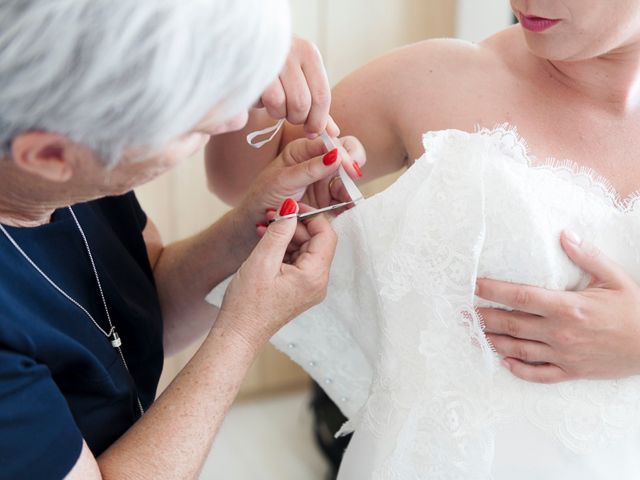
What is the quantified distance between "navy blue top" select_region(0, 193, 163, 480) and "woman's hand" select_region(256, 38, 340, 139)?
12.2 inches

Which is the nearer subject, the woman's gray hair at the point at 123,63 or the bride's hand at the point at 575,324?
the woman's gray hair at the point at 123,63

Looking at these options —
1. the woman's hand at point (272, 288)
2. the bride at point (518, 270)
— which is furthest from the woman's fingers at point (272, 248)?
the bride at point (518, 270)

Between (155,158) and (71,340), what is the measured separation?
28 cm

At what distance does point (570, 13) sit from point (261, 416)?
1.91 metres

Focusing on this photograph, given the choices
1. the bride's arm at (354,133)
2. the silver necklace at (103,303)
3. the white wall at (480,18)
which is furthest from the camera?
the white wall at (480,18)

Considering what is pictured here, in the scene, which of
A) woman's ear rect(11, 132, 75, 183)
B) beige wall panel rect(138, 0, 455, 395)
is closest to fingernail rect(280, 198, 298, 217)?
woman's ear rect(11, 132, 75, 183)

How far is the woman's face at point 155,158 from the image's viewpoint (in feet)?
2.59

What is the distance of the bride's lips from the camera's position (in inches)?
40.9

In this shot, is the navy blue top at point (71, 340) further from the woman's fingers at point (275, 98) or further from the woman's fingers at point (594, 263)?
the woman's fingers at point (594, 263)

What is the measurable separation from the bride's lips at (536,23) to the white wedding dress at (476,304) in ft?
0.46

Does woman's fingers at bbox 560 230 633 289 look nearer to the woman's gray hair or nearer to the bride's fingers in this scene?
the bride's fingers

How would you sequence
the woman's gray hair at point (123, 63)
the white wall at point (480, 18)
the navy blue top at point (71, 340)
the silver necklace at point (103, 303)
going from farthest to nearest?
the white wall at point (480, 18) < the silver necklace at point (103, 303) < the navy blue top at point (71, 340) < the woman's gray hair at point (123, 63)

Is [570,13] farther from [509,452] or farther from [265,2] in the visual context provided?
[509,452]

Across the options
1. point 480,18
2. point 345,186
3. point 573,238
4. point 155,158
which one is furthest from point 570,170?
point 480,18
